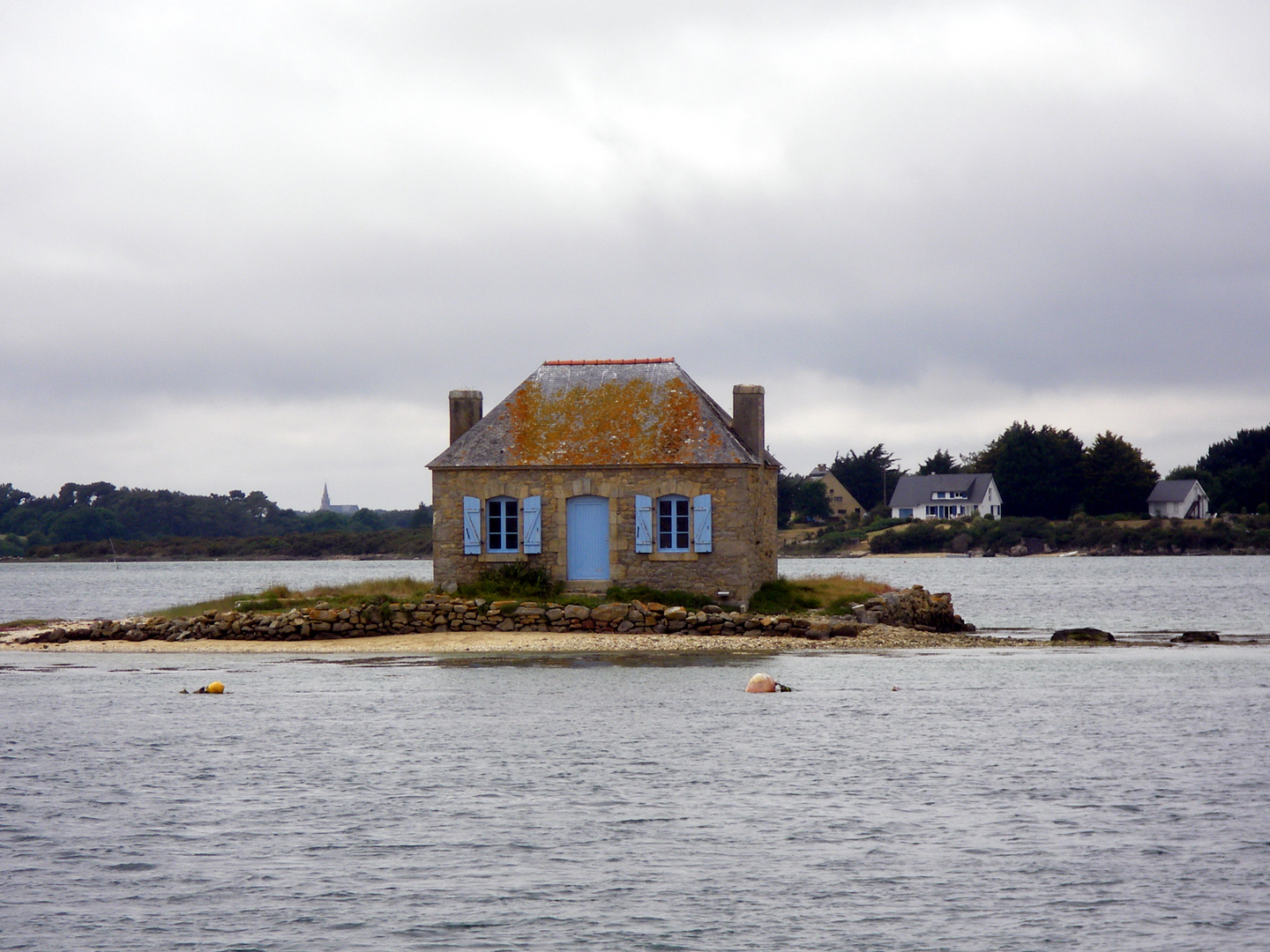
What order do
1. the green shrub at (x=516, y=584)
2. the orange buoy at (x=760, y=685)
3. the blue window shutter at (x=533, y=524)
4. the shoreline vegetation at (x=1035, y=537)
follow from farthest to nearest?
the shoreline vegetation at (x=1035, y=537), the blue window shutter at (x=533, y=524), the green shrub at (x=516, y=584), the orange buoy at (x=760, y=685)

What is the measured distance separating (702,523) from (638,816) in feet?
53.7

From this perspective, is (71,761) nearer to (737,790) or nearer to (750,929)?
(737,790)

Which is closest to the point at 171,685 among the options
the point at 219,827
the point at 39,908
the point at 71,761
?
the point at 71,761

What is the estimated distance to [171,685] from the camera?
24.0 m

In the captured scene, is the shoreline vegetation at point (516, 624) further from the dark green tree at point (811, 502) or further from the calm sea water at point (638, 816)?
the dark green tree at point (811, 502)

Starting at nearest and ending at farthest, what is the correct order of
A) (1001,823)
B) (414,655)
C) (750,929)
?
(750,929), (1001,823), (414,655)

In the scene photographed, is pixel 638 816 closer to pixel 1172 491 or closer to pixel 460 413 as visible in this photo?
pixel 460 413

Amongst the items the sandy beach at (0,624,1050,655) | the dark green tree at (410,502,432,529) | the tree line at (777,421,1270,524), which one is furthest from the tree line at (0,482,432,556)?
the sandy beach at (0,624,1050,655)

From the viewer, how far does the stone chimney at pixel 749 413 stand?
31797mm

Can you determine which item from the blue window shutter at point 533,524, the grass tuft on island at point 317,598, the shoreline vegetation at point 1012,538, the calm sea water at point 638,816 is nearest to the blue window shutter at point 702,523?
the blue window shutter at point 533,524

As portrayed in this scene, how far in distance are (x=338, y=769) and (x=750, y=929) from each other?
24.4 ft

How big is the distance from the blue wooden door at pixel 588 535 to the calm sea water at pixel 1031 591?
12189 mm

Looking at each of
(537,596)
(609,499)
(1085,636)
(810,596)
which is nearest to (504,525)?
(537,596)

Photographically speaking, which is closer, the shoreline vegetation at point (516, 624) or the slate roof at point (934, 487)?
the shoreline vegetation at point (516, 624)
